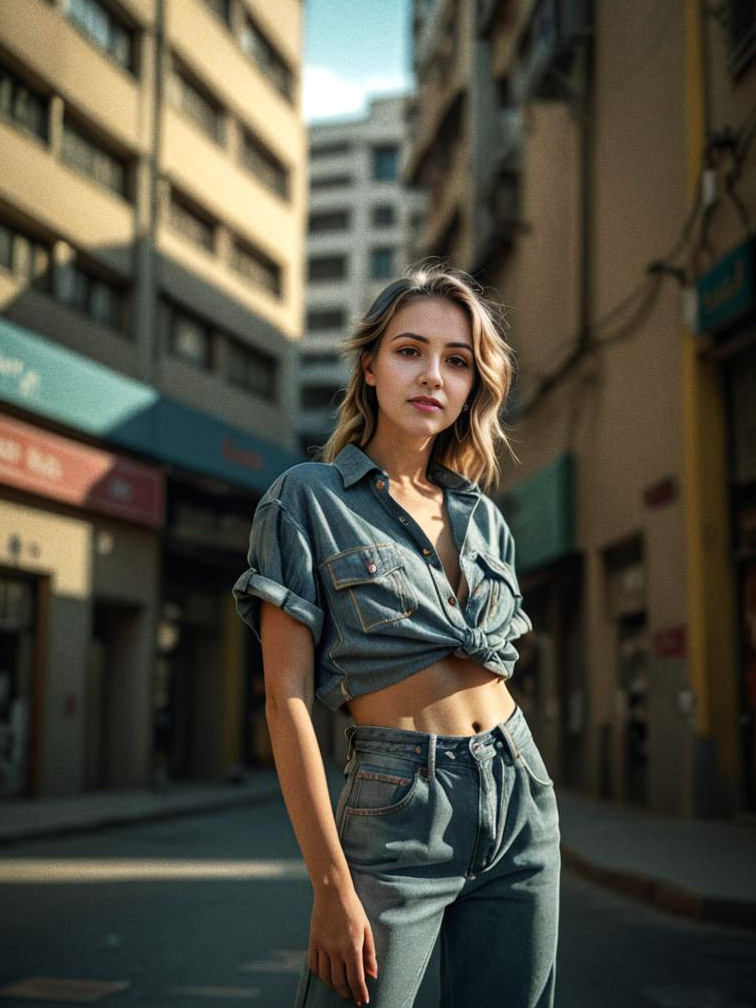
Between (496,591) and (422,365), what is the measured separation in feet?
1.35

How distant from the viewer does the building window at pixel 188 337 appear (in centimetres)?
2367

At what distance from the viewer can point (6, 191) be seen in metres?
17.9

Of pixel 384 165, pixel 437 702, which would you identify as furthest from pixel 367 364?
pixel 384 165

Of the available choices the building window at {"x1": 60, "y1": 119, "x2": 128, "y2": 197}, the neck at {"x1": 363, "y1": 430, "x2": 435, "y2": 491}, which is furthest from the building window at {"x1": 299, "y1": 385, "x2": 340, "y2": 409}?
the neck at {"x1": 363, "y1": 430, "x2": 435, "y2": 491}

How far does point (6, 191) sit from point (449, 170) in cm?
1434

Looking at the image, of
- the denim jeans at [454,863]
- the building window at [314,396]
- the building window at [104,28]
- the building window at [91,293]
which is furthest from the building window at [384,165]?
the denim jeans at [454,863]

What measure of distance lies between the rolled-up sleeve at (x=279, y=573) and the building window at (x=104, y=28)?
19.9m

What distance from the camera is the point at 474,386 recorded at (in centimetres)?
238

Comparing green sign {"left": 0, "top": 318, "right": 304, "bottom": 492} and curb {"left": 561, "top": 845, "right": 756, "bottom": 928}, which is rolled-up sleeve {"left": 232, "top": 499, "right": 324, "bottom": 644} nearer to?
curb {"left": 561, "top": 845, "right": 756, "bottom": 928}

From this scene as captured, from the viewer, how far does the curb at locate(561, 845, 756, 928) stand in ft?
21.9

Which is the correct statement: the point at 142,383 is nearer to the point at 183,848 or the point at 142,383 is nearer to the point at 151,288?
the point at 151,288

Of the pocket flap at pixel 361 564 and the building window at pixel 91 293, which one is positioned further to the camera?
the building window at pixel 91 293

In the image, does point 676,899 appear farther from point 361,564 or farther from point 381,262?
point 381,262

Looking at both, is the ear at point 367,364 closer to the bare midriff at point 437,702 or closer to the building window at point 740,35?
the bare midriff at point 437,702
